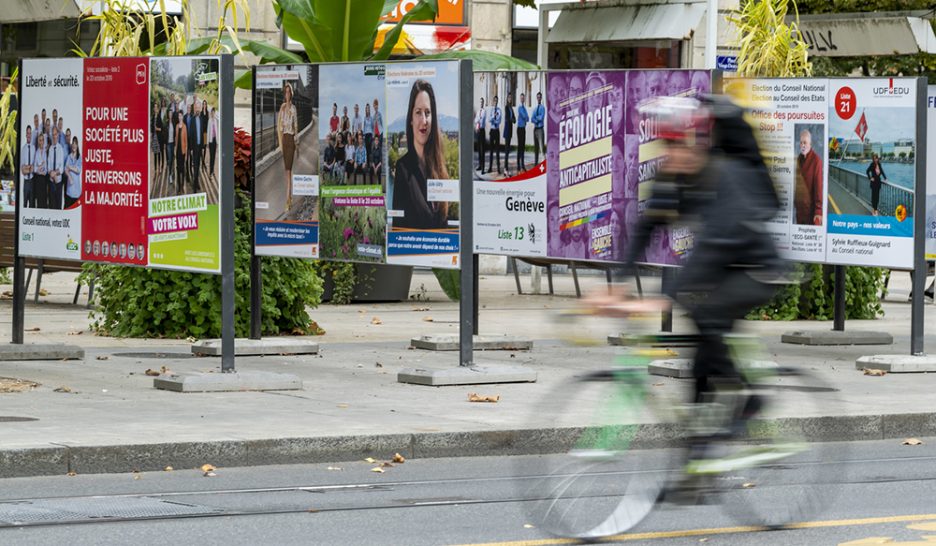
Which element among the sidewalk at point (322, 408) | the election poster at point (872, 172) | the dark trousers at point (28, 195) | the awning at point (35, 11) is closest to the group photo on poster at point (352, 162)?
the sidewalk at point (322, 408)

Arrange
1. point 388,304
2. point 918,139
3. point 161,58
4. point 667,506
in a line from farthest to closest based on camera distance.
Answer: point 388,304
point 918,139
point 161,58
point 667,506

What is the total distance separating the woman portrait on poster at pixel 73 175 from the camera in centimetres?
1340

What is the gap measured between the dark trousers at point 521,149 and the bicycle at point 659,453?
288 inches

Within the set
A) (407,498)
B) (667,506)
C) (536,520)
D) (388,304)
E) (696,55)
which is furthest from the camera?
(696,55)

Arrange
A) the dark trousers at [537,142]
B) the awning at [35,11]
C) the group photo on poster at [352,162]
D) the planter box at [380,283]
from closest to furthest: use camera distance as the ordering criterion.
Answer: the group photo on poster at [352,162]
the dark trousers at [537,142]
the planter box at [380,283]
the awning at [35,11]

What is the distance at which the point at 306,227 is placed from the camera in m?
14.2

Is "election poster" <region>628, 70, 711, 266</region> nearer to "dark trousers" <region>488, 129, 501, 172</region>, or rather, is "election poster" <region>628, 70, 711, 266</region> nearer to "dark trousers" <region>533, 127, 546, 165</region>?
"dark trousers" <region>533, 127, 546, 165</region>

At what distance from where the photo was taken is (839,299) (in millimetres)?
16719

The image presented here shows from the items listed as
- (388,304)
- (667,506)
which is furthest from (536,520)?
(388,304)

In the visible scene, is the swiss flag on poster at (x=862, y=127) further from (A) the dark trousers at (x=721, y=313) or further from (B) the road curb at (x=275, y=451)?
(A) the dark trousers at (x=721, y=313)

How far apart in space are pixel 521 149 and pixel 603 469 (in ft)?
25.6

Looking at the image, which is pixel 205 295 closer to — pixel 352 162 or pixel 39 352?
pixel 39 352

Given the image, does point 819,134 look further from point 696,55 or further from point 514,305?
point 696,55

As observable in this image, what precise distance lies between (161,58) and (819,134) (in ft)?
18.8
